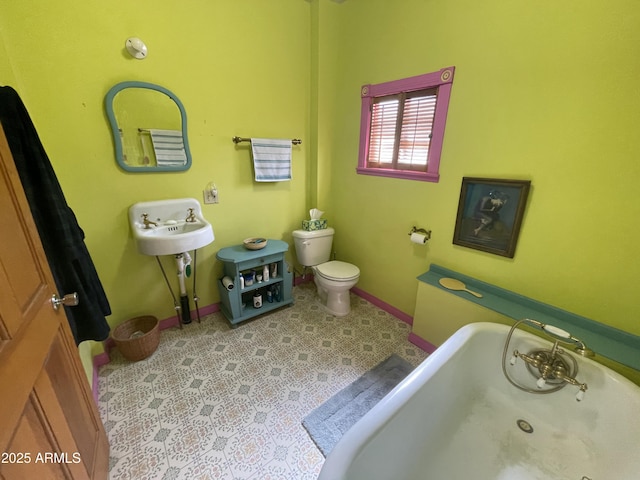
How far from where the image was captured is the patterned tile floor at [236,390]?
125cm

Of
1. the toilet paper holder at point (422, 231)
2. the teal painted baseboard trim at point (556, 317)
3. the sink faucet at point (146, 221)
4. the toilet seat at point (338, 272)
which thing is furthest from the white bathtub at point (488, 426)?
the sink faucet at point (146, 221)

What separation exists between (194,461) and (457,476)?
47.6 inches

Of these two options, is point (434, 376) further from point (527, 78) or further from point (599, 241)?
point (527, 78)

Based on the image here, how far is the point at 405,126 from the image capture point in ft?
6.66

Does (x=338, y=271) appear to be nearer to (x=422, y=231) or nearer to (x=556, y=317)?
(x=422, y=231)

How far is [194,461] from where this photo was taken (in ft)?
4.11

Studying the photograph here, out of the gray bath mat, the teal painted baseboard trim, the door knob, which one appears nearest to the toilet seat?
the teal painted baseboard trim

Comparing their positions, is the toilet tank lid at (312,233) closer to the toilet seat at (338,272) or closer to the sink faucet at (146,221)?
the toilet seat at (338,272)

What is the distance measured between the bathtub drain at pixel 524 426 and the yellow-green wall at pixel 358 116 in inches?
25.7

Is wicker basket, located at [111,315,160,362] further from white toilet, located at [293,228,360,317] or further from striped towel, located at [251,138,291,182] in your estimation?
striped towel, located at [251,138,291,182]

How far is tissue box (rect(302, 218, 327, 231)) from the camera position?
8.32 ft

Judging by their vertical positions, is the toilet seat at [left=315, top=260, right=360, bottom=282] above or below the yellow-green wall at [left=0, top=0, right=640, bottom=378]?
below

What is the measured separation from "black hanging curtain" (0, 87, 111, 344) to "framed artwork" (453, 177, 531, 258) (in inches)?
85.7

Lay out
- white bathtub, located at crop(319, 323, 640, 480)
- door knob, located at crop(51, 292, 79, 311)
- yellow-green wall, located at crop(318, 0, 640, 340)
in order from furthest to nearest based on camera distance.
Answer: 1. yellow-green wall, located at crop(318, 0, 640, 340)
2. white bathtub, located at crop(319, 323, 640, 480)
3. door knob, located at crop(51, 292, 79, 311)
